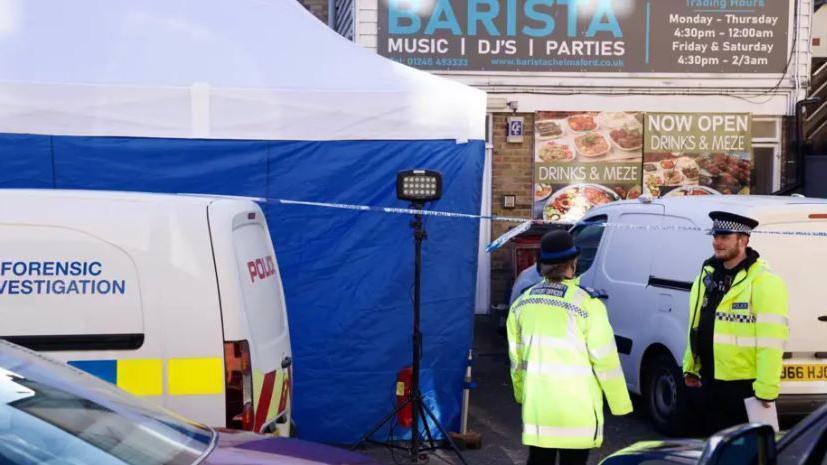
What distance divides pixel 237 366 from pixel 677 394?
13.1 ft

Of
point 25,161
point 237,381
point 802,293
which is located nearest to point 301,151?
point 25,161

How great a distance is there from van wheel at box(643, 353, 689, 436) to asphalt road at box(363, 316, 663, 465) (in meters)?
0.14

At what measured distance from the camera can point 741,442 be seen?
87.6 inches

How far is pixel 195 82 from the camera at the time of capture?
629cm

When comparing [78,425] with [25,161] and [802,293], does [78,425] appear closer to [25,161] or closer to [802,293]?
[25,161]

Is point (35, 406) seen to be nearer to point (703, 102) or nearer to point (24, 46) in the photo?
point (24, 46)

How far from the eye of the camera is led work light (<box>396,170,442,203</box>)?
6.12m

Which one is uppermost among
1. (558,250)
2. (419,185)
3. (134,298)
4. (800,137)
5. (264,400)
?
(800,137)

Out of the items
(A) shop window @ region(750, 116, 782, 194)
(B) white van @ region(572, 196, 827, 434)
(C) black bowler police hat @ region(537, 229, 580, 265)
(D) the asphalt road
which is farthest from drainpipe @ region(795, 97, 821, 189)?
(C) black bowler police hat @ region(537, 229, 580, 265)

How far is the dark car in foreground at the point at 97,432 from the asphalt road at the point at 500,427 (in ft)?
11.1

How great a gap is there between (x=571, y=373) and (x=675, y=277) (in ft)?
9.56

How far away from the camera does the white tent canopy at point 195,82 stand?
6203 mm

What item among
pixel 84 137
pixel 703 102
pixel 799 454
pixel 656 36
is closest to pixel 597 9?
pixel 656 36

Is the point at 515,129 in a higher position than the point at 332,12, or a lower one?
lower
